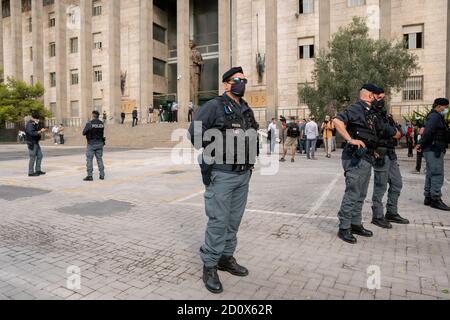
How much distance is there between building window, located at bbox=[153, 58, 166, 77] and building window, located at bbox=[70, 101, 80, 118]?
1065 cm

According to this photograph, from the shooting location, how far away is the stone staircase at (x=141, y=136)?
86.6 ft

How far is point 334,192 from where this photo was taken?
26.0 ft

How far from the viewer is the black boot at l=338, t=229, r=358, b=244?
453 cm

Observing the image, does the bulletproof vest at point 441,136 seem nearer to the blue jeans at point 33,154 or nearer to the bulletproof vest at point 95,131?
the bulletproof vest at point 95,131

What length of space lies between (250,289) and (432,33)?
3114 centimetres

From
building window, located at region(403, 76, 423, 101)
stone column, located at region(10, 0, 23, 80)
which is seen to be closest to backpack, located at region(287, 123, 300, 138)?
building window, located at region(403, 76, 423, 101)

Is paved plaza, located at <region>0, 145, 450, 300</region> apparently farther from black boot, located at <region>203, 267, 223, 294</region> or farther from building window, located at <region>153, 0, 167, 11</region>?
building window, located at <region>153, 0, 167, 11</region>

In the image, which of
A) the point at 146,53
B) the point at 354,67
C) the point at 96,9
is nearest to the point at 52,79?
the point at 96,9

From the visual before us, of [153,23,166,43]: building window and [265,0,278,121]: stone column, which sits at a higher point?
[153,23,166,43]: building window

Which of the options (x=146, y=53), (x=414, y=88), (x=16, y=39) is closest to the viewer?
(x=414, y=88)

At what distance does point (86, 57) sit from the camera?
127 ft

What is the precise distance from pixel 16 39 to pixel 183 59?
25099 millimetres

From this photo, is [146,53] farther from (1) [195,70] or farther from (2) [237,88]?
(2) [237,88]

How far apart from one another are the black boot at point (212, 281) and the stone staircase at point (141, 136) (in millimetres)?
21466
